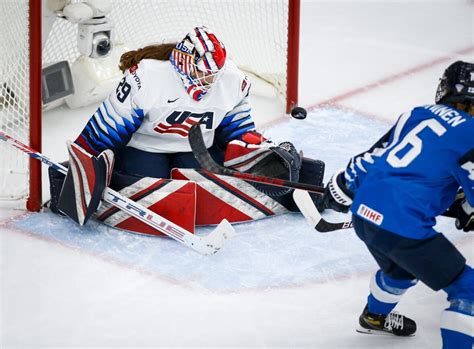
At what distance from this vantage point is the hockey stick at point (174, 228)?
333cm

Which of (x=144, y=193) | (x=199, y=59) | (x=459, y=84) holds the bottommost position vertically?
(x=144, y=193)

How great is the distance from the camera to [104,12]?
413cm

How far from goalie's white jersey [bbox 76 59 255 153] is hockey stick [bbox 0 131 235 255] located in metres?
0.21

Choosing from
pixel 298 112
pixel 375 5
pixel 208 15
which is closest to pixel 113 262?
pixel 298 112

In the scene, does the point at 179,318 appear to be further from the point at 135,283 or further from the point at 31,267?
the point at 31,267

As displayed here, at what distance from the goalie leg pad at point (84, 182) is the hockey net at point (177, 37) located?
29cm

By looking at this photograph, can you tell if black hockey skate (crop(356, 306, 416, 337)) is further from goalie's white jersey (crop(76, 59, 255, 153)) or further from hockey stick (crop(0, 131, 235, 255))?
goalie's white jersey (crop(76, 59, 255, 153))

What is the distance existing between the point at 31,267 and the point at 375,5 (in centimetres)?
308

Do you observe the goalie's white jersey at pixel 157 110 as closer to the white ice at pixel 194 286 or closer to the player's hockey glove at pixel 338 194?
the white ice at pixel 194 286

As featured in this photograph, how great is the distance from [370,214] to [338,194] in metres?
0.23

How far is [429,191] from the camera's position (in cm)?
258

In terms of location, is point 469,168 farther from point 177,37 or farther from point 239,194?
point 177,37

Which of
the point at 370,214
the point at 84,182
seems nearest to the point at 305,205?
the point at 370,214

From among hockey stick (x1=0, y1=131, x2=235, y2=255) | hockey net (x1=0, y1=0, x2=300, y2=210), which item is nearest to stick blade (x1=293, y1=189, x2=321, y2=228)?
hockey stick (x1=0, y1=131, x2=235, y2=255)
